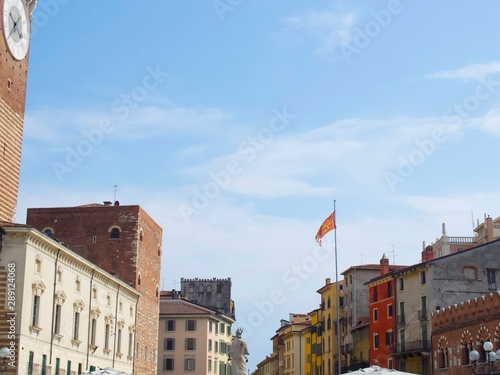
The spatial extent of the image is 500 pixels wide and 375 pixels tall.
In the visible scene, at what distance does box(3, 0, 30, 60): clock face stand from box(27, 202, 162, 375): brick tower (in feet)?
65.5

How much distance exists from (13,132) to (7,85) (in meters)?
2.68

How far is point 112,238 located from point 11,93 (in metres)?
21.2

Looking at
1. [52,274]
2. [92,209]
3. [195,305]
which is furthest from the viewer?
[195,305]

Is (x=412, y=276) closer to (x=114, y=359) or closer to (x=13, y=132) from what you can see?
(x=114, y=359)

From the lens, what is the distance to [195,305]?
97000 millimetres

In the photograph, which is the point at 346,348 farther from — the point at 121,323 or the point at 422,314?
the point at 121,323

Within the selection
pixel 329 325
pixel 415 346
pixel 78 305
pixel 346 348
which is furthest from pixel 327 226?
pixel 329 325

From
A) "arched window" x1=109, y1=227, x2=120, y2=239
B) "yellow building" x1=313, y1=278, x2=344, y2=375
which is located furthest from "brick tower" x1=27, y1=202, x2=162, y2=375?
"yellow building" x1=313, y1=278, x2=344, y2=375

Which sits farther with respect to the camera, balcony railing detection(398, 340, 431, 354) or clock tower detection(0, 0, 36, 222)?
balcony railing detection(398, 340, 431, 354)

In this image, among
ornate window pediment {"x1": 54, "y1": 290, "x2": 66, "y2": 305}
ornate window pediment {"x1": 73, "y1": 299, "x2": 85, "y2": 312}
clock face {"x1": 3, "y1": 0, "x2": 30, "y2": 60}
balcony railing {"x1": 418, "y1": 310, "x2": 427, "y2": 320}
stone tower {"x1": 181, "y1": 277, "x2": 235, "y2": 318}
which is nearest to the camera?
ornate window pediment {"x1": 54, "y1": 290, "x2": 66, "y2": 305}

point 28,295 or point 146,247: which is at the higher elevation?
point 146,247

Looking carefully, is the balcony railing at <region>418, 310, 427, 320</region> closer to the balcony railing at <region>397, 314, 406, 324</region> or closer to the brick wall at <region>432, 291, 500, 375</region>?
the balcony railing at <region>397, 314, 406, 324</region>

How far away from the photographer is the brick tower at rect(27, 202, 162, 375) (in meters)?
62.9

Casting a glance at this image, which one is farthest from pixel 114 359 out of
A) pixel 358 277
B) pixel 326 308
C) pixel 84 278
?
pixel 326 308
